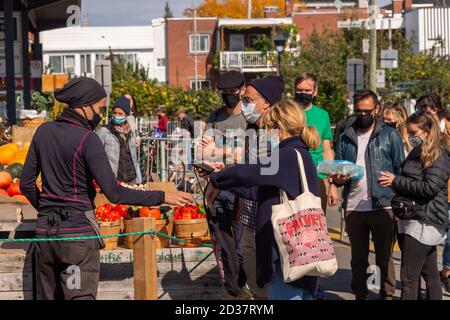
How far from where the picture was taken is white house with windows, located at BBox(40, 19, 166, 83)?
75.2 metres

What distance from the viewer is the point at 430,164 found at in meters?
7.90

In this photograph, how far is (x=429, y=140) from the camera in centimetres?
794

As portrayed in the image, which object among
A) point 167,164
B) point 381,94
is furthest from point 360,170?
point 381,94

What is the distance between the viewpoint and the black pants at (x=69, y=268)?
6117 millimetres

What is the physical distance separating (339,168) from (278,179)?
2081 millimetres

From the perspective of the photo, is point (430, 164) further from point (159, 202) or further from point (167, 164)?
point (167, 164)

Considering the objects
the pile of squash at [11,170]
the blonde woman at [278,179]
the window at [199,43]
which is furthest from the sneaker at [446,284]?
the window at [199,43]

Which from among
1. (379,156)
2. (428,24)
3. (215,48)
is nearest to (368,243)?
(379,156)

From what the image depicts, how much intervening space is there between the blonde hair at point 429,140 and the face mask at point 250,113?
1530 millimetres

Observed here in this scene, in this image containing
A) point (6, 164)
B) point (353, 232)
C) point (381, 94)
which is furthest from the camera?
point (381, 94)

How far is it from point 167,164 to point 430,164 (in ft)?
27.9

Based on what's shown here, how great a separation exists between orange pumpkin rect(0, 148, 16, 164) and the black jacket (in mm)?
5773

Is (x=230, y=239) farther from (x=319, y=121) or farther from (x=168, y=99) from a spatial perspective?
(x=168, y=99)

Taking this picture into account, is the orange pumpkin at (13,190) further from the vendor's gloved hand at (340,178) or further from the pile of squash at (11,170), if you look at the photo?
the vendor's gloved hand at (340,178)
